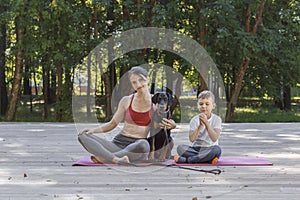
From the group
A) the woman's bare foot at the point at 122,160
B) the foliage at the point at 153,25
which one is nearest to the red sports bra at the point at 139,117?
the woman's bare foot at the point at 122,160

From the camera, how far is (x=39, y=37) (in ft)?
29.3

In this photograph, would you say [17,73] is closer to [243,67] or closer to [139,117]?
[243,67]

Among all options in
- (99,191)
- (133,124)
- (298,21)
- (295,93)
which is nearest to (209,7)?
(298,21)

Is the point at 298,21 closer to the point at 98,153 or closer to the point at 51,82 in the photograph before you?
the point at 51,82

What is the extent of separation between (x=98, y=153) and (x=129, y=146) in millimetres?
237

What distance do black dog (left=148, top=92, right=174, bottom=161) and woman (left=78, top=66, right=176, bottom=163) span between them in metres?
0.05

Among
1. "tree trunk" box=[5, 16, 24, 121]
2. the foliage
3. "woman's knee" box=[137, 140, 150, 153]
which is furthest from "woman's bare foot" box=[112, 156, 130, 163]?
"tree trunk" box=[5, 16, 24, 121]

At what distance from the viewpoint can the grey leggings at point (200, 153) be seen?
12.9ft

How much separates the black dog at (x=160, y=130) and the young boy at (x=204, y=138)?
0.43 feet

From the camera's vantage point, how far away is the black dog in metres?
3.81

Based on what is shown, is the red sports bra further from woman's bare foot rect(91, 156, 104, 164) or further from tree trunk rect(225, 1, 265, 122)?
tree trunk rect(225, 1, 265, 122)

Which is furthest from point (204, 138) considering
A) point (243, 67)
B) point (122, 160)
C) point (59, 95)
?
point (59, 95)

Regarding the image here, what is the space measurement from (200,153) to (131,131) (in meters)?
0.56

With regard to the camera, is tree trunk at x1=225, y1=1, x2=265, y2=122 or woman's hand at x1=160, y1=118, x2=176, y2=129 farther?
tree trunk at x1=225, y1=1, x2=265, y2=122
